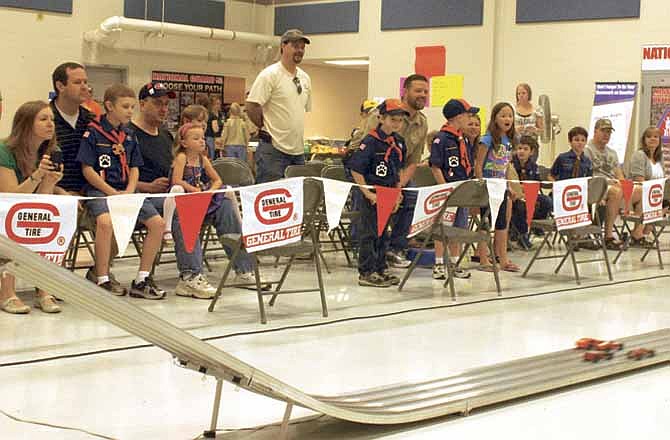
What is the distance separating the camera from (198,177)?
627 cm

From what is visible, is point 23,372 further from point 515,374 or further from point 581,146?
point 581,146

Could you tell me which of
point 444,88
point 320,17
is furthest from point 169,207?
point 320,17

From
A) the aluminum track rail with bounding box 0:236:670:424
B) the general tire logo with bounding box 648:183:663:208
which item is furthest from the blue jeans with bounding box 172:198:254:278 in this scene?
the general tire logo with bounding box 648:183:663:208

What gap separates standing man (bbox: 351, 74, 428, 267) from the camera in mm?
7086

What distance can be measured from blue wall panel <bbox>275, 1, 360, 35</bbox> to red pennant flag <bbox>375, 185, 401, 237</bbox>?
966 centimetres

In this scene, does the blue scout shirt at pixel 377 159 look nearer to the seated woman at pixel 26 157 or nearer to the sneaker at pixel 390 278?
the sneaker at pixel 390 278

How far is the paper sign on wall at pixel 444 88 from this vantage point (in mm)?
13719

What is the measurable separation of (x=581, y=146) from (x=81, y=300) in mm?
6778

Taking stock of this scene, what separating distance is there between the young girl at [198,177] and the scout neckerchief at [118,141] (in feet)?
1.10

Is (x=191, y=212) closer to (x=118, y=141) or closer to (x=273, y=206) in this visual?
(x=273, y=206)

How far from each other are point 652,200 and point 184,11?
9.39 metres

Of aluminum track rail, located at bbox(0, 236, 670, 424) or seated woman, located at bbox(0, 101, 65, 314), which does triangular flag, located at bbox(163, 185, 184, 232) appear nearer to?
seated woman, located at bbox(0, 101, 65, 314)

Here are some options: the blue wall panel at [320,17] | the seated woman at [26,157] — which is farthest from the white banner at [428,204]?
the blue wall panel at [320,17]

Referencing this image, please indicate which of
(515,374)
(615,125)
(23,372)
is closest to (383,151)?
(515,374)
